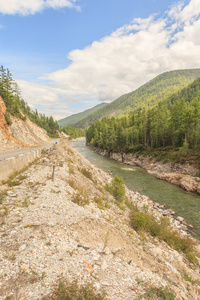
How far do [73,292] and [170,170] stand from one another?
35.8 meters

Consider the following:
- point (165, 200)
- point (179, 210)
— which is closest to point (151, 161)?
point (165, 200)

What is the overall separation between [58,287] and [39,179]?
8970 millimetres

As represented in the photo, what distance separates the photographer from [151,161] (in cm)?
4172

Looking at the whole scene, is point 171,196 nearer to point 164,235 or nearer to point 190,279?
point 164,235

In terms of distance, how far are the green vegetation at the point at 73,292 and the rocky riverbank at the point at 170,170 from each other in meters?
25.8

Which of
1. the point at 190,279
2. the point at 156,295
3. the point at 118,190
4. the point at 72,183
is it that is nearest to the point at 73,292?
the point at 156,295

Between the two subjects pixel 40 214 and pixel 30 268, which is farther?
pixel 40 214

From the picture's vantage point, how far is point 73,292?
3.80 m

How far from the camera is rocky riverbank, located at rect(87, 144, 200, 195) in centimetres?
2547

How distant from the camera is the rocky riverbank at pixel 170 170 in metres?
25.5

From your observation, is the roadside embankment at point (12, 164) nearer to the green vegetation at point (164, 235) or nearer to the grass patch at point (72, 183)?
the grass patch at point (72, 183)

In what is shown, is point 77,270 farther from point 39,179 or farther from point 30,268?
point 39,179

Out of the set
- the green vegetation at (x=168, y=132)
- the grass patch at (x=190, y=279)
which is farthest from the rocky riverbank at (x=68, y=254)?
the green vegetation at (x=168, y=132)

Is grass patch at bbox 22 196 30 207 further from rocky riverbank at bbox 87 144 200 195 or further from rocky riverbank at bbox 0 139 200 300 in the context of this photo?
rocky riverbank at bbox 87 144 200 195
